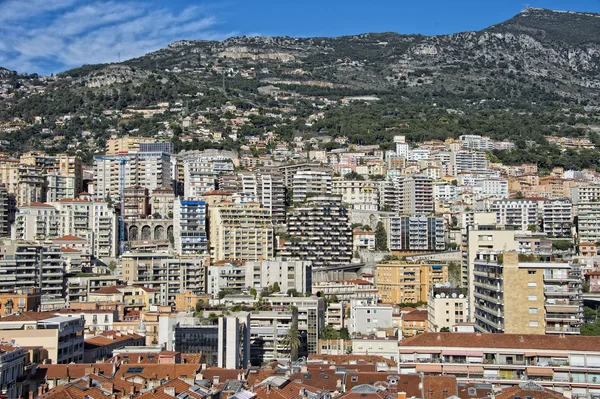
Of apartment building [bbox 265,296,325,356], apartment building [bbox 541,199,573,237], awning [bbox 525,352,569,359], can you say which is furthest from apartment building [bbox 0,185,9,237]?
awning [bbox 525,352,569,359]

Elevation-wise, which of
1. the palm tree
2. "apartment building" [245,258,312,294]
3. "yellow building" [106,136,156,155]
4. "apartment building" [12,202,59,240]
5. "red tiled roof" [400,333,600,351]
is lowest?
the palm tree

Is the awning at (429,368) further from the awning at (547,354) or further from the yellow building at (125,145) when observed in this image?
the yellow building at (125,145)

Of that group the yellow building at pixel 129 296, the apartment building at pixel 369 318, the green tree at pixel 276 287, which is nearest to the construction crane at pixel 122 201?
the yellow building at pixel 129 296

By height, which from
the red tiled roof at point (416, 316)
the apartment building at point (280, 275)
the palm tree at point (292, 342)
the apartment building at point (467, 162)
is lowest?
the palm tree at point (292, 342)

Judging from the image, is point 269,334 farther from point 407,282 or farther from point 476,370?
point 407,282

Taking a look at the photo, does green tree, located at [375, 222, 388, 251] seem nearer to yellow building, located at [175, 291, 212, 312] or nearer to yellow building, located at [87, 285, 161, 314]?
yellow building, located at [175, 291, 212, 312]

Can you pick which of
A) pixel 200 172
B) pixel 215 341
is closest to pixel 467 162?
pixel 200 172
